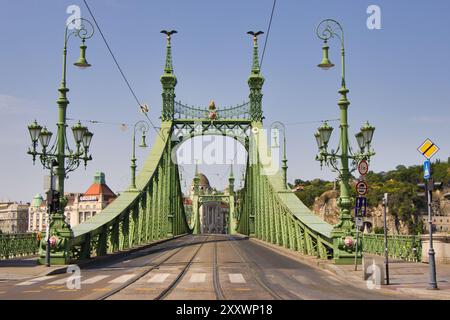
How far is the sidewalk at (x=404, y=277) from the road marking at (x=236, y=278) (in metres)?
3.49

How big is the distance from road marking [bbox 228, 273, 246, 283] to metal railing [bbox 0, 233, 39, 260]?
48.9 ft

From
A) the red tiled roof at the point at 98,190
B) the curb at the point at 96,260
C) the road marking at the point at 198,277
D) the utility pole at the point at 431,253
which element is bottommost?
the curb at the point at 96,260

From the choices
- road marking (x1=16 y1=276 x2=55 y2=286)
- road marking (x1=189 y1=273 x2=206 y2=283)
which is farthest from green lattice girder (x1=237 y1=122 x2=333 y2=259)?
road marking (x1=16 y1=276 x2=55 y2=286)

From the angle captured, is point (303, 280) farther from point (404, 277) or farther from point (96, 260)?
point (96, 260)

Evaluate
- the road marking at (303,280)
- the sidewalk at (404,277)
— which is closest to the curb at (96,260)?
the road marking at (303,280)

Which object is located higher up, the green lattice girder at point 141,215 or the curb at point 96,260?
the green lattice girder at point 141,215

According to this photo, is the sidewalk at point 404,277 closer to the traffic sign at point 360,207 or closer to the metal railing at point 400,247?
the metal railing at point 400,247

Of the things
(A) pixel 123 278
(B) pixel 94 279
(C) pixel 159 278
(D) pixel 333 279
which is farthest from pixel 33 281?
(D) pixel 333 279

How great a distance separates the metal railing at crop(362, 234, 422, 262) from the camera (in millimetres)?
27734

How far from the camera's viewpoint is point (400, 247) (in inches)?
1163

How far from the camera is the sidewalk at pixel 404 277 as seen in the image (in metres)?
15.7

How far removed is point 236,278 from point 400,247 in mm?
13548

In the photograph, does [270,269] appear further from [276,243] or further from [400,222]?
[400,222]

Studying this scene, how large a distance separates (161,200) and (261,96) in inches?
542
